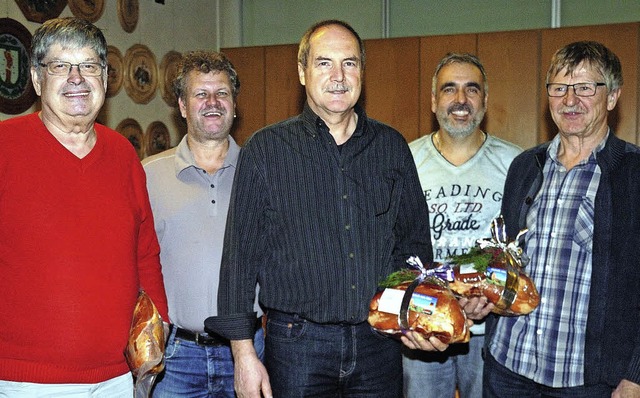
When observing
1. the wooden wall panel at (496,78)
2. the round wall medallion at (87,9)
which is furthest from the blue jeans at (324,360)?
the round wall medallion at (87,9)

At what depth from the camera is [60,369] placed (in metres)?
1.96

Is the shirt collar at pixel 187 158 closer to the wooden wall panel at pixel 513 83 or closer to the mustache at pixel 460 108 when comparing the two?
the mustache at pixel 460 108

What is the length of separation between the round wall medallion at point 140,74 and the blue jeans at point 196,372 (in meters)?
3.77

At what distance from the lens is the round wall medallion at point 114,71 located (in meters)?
5.55

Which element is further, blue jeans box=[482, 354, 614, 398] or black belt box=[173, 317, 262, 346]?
black belt box=[173, 317, 262, 346]

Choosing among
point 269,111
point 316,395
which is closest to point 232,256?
point 316,395

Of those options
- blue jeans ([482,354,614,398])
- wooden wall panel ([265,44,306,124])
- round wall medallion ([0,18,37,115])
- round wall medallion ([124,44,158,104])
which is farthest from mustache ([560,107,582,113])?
round wall medallion ([124,44,158,104])

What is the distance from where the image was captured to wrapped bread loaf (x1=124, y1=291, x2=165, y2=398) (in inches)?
80.3

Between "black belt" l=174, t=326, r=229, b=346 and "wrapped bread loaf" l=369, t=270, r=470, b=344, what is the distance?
0.69 meters

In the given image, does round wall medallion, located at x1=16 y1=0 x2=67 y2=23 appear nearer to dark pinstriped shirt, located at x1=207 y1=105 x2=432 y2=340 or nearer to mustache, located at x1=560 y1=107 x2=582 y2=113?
dark pinstriped shirt, located at x1=207 y1=105 x2=432 y2=340

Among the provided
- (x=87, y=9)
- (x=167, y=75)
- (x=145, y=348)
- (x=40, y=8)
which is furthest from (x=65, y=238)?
(x=167, y=75)

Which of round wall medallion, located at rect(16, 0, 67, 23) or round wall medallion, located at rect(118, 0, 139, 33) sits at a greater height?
round wall medallion, located at rect(118, 0, 139, 33)

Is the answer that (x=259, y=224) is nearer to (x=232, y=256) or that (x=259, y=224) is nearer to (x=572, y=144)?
(x=232, y=256)

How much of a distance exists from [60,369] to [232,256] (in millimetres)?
630
